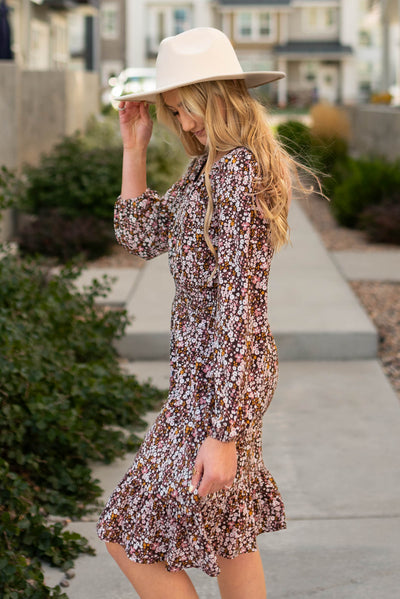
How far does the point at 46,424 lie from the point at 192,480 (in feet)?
5.47

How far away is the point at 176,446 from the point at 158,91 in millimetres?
835

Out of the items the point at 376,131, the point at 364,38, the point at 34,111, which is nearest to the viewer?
the point at 34,111

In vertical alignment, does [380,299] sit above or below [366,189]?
below

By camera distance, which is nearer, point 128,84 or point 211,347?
point 211,347

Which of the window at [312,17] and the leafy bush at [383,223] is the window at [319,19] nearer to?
the window at [312,17]

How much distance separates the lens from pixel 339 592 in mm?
3109

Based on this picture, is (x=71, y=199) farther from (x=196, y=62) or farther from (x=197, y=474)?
(x=197, y=474)

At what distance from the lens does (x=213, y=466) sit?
206 centimetres

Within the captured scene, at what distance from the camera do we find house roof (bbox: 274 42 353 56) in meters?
54.4

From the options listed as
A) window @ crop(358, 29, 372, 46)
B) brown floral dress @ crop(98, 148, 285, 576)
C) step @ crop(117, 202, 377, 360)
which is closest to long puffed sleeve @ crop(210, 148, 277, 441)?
brown floral dress @ crop(98, 148, 285, 576)

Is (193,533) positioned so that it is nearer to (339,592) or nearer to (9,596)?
(9,596)

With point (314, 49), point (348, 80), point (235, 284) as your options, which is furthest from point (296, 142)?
point (348, 80)

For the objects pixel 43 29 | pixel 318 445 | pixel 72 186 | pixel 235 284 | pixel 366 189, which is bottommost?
pixel 318 445

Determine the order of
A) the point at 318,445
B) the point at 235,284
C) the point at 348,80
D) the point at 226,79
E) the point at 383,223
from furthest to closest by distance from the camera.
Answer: the point at 348,80, the point at 383,223, the point at 318,445, the point at 226,79, the point at 235,284
